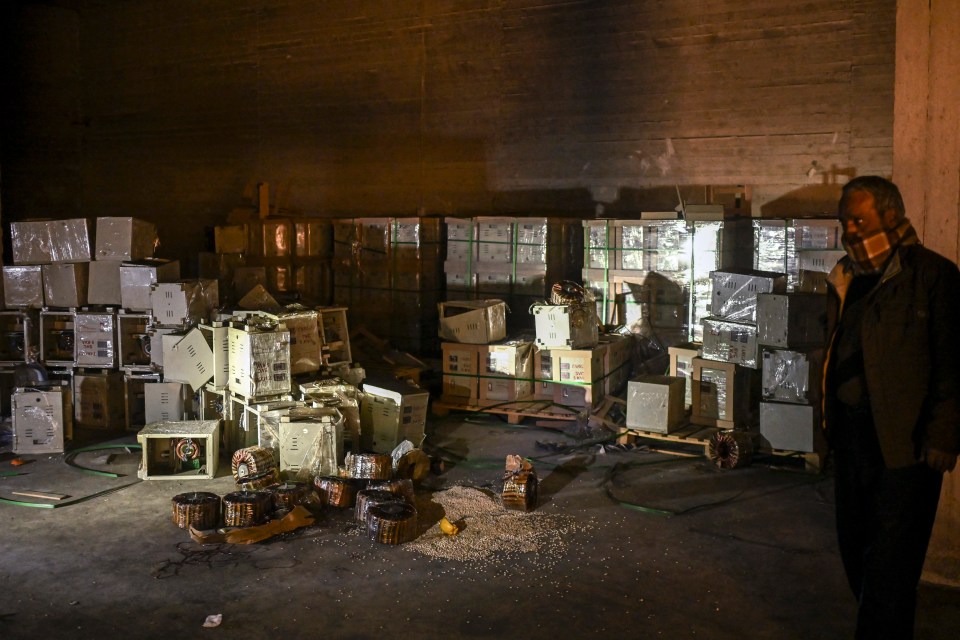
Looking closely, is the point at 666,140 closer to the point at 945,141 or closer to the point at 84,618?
the point at 945,141

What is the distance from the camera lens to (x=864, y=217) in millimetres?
3631

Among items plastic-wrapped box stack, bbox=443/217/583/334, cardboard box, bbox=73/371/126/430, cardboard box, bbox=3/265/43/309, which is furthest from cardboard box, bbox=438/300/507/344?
cardboard box, bbox=3/265/43/309

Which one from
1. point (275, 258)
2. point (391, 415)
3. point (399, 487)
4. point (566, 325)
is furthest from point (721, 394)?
point (275, 258)

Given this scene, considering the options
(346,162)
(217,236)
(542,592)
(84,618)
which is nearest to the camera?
(84,618)

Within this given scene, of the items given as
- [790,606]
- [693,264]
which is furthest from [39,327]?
[790,606]

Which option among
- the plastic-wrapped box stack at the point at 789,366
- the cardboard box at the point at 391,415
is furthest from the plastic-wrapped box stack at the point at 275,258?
the plastic-wrapped box stack at the point at 789,366

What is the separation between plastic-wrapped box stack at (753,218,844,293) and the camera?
8359mm

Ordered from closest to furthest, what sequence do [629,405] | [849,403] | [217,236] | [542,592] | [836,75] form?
1. [849,403]
2. [542,592]
3. [629,405]
4. [836,75]
5. [217,236]

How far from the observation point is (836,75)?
962 centimetres

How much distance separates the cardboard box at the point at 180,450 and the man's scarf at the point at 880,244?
528cm

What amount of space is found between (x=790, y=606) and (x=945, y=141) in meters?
2.68

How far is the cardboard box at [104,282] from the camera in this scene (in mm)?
8719

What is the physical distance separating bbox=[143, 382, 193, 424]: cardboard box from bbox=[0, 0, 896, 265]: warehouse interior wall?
16.5 feet

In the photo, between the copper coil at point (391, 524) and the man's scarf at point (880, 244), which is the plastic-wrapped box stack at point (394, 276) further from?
the man's scarf at point (880, 244)
